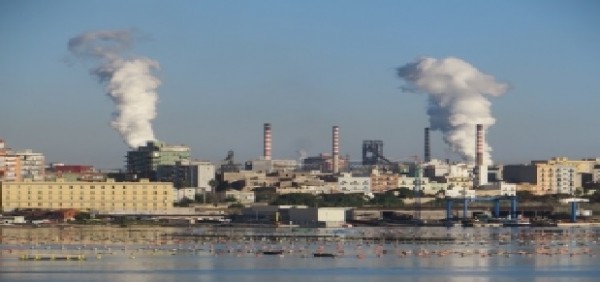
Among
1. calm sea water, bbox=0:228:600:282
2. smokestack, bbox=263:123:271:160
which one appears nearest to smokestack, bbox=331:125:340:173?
smokestack, bbox=263:123:271:160

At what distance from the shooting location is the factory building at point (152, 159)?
405 feet

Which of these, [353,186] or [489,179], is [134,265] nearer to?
[353,186]

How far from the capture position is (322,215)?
8825 cm

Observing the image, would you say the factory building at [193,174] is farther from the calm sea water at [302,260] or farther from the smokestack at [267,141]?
the calm sea water at [302,260]

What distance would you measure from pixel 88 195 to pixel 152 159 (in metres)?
22.3

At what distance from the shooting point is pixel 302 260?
2021 inches

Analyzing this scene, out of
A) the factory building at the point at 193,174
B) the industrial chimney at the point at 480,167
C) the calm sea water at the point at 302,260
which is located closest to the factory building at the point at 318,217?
the calm sea water at the point at 302,260

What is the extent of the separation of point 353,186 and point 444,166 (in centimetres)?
1521

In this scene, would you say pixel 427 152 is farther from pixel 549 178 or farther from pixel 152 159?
pixel 152 159

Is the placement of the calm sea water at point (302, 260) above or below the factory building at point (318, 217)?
below

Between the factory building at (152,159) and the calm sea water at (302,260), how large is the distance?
183 feet

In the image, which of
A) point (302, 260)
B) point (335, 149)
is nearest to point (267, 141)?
point (335, 149)

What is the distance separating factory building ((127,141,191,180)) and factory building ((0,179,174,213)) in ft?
59.4

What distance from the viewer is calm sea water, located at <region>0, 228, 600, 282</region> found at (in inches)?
1773
